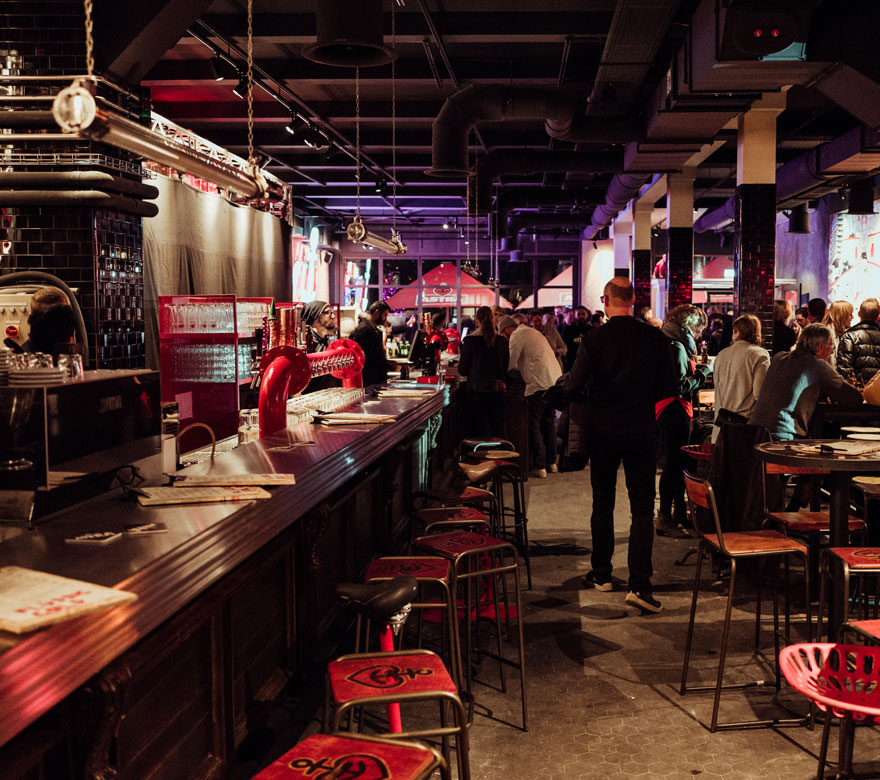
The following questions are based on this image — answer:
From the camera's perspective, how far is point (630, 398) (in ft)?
16.0

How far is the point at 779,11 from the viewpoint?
5590 mm

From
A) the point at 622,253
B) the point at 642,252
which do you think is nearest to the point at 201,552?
the point at 642,252

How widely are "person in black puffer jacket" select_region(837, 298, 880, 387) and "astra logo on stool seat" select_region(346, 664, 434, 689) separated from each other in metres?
6.24

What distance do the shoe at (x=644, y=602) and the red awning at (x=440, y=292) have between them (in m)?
19.2

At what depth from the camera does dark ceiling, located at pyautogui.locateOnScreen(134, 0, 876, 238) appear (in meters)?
7.37

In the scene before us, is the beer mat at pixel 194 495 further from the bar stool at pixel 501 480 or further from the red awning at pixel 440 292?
the red awning at pixel 440 292

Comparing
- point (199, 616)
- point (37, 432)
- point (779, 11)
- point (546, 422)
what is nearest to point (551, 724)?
point (199, 616)

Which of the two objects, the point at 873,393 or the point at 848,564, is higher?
the point at 873,393

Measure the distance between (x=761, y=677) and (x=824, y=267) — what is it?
14119 millimetres

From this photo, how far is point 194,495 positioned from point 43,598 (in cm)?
96

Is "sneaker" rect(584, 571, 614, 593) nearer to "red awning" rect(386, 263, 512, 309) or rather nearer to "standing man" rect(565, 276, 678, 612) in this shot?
"standing man" rect(565, 276, 678, 612)

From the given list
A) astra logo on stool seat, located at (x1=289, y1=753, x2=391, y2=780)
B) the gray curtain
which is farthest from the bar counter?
the gray curtain

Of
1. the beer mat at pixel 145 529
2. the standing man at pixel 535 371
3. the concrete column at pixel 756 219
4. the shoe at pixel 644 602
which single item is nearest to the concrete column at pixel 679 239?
the concrete column at pixel 756 219

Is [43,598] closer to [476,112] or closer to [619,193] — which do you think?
[476,112]
